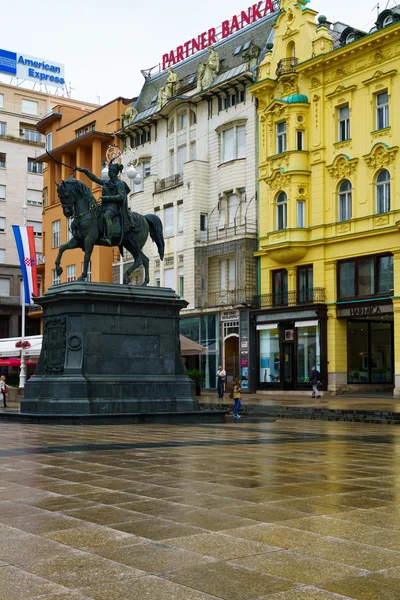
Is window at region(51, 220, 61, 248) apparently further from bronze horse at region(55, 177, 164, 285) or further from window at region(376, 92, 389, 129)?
bronze horse at region(55, 177, 164, 285)

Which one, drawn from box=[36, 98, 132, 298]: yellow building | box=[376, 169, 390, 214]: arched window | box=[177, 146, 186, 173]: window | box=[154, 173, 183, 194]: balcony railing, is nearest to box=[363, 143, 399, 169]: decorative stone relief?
box=[376, 169, 390, 214]: arched window

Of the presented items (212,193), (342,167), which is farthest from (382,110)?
(212,193)

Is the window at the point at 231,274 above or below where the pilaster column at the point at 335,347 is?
above

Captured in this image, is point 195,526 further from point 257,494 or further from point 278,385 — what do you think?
point 278,385

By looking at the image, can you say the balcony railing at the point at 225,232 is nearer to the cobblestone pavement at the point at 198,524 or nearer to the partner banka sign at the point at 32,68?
the cobblestone pavement at the point at 198,524

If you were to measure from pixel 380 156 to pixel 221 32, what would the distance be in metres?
20.8

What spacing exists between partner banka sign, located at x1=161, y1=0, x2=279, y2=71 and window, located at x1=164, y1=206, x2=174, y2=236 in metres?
12.1

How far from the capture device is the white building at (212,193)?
5184 centimetres

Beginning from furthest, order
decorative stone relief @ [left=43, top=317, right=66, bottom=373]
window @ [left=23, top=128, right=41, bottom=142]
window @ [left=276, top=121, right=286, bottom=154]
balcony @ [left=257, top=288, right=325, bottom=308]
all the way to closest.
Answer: window @ [left=23, top=128, right=41, bottom=142]
window @ [left=276, top=121, right=286, bottom=154]
balcony @ [left=257, top=288, right=325, bottom=308]
decorative stone relief @ [left=43, top=317, right=66, bottom=373]

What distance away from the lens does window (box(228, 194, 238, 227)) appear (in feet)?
175

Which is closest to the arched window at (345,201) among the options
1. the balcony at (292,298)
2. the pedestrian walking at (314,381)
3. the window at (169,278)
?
the balcony at (292,298)

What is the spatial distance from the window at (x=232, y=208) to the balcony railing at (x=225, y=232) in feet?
1.39

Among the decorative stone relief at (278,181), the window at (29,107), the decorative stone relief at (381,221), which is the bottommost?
the decorative stone relief at (381,221)

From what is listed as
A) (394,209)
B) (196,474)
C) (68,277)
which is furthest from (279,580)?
(68,277)
